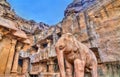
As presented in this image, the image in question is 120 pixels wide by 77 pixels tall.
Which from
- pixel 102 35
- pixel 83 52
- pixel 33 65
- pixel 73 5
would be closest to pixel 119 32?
pixel 102 35

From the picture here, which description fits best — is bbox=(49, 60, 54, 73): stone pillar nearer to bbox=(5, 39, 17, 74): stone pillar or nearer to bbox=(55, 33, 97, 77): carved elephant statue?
bbox=(5, 39, 17, 74): stone pillar

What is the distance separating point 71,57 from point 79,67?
0.26 meters

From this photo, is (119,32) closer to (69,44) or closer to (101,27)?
(101,27)

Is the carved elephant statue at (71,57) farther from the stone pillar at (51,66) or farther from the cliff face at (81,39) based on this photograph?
the stone pillar at (51,66)

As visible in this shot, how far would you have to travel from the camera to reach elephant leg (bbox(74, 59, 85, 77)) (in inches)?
115

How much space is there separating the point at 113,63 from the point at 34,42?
1168 cm

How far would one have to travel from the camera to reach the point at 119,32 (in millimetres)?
9188

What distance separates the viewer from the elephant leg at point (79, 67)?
291cm

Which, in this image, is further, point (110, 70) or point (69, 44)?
point (110, 70)

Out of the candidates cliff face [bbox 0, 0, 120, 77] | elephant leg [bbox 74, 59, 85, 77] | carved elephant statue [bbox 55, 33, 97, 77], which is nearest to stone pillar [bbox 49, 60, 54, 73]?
cliff face [bbox 0, 0, 120, 77]

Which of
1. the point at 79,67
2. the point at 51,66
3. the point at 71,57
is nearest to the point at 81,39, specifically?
the point at 51,66

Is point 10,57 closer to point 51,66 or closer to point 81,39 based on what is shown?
point 81,39

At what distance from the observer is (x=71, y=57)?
3.09 meters

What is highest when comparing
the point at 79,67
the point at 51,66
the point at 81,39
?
the point at 81,39
